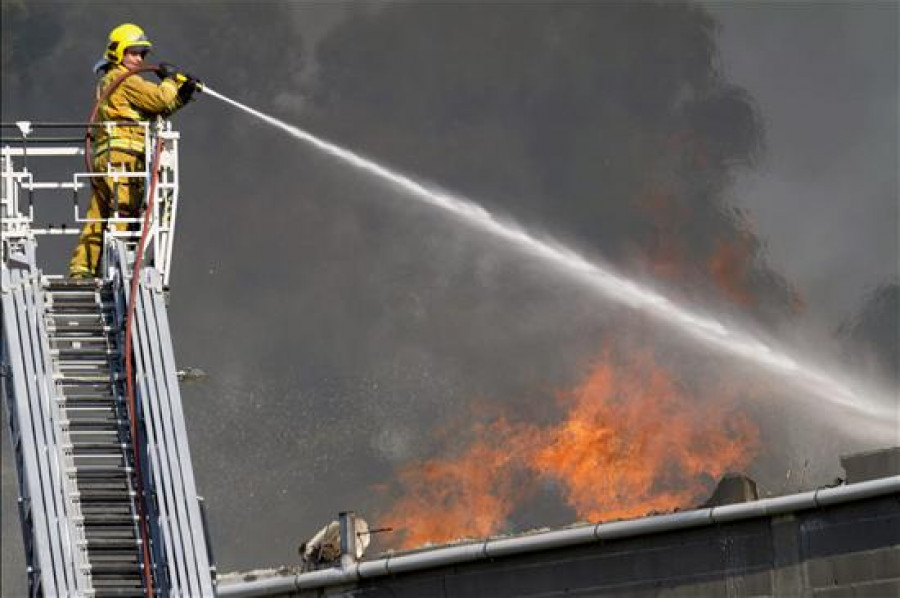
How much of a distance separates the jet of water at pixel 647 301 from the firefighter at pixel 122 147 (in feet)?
28.4

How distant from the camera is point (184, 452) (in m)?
18.3

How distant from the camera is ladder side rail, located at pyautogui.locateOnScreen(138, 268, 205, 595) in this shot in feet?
59.0

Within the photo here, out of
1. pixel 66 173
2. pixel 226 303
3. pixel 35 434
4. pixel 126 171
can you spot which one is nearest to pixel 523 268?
pixel 226 303

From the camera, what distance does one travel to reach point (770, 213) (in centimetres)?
3200

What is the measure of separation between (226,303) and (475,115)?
16.9 ft

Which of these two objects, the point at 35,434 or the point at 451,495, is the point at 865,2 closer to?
the point at 451,495

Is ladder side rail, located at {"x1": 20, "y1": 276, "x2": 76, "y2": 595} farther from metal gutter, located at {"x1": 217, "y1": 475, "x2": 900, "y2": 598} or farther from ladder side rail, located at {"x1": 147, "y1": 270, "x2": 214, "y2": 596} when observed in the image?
metal gutter, located at {"x1": 217, "y1": 475, "x2": 900, "y2": 598}

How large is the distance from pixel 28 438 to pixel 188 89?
4.60m

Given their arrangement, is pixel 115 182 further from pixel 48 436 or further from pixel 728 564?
pixel 728 564

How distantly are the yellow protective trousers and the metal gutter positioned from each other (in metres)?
5.19

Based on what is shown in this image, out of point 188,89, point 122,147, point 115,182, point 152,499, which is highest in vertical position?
point 188,89

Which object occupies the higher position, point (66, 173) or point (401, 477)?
point (66, 173)

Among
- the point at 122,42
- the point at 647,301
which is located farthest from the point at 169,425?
the point at 647,301

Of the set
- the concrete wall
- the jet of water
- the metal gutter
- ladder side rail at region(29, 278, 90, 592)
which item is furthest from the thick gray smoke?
ladder side rail at region(29, 278, 90, 592)
